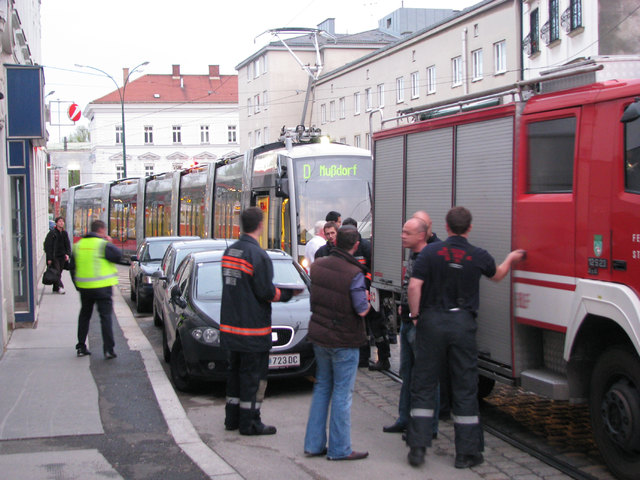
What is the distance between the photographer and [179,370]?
28.2ft

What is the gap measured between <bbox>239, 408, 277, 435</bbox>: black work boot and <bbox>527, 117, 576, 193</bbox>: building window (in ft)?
9.62

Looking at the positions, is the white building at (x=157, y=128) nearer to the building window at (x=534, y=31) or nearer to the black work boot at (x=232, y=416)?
the building window at (x=534, y=31)

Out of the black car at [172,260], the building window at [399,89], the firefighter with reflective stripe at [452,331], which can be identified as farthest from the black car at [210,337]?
the building window at [399,89]

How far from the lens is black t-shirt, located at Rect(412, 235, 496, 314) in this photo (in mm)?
5711

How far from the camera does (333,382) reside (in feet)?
19.6

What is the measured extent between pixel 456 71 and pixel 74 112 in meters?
23.8

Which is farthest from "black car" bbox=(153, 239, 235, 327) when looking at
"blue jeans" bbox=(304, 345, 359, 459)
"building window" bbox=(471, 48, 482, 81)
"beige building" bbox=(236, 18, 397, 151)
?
"beige building" bbox=(236, 18, 397, 151)

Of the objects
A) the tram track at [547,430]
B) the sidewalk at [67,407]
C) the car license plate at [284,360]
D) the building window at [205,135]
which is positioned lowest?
the tram track at [547,430]

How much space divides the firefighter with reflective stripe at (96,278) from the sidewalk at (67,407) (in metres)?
0.39

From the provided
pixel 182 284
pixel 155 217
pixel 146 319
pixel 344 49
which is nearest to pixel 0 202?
pixel 182 284

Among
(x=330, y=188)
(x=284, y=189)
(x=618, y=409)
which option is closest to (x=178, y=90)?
(x=284, y=189)

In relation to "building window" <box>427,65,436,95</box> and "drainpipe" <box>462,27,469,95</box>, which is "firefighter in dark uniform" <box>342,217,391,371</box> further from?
"building window" <box>427,65,436,95</box>

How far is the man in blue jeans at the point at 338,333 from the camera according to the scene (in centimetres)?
580

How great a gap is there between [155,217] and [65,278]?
280 inches
